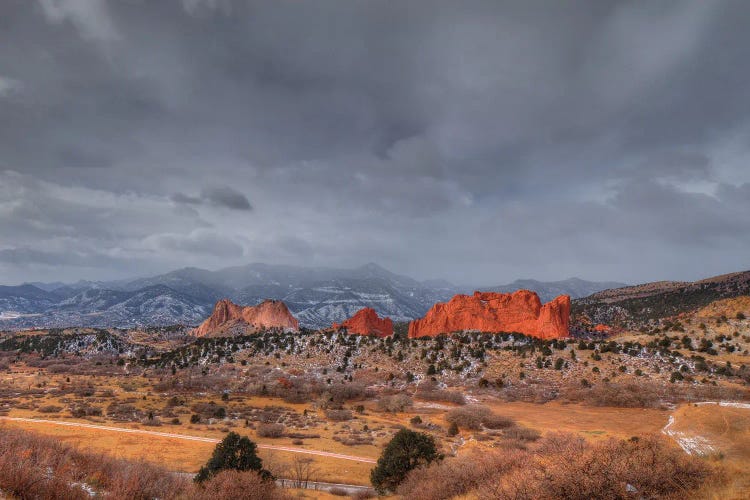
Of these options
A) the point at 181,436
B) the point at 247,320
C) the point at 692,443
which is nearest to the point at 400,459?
the point at 692,443

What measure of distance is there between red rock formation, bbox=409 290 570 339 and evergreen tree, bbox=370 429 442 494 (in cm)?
6813

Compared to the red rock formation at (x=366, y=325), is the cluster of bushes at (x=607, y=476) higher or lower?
higher

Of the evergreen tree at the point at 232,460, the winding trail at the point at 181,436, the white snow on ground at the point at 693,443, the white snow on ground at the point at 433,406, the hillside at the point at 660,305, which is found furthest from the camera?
the hillside at the point at 660,305

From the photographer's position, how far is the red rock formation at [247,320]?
12362 cm

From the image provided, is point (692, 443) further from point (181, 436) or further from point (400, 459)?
point (181, 436)

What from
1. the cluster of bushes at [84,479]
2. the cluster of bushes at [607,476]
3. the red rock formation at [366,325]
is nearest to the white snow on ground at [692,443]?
the cluster of bushes at [607,476]

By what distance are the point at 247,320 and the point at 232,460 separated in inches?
4645

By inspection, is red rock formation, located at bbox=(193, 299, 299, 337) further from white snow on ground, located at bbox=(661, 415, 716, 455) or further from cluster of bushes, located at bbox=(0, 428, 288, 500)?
white snow on ground, located at bbox=(661, 415, 716, 455)

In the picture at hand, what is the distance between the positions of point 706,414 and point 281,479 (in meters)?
25.7

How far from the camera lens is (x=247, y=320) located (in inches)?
5143

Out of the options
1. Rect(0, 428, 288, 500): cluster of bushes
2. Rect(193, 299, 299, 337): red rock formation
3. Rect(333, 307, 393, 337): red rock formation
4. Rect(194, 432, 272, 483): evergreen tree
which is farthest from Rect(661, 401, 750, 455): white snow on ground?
Rect(193, 299, 299, 337): red rock formation

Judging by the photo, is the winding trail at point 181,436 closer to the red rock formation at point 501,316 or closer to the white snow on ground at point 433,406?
the white snow on ground at point 433,406

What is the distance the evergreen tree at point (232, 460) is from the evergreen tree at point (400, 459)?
575 cm

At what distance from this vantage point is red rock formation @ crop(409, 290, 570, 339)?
8181 centimetres
